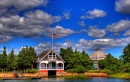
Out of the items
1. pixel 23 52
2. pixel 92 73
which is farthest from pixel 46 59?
pixel 92 73

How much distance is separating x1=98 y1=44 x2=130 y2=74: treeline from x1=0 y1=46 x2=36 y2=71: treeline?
27.0 meters

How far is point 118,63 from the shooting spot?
9019 cm

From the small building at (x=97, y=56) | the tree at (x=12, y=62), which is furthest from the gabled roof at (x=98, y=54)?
the tree at (x=12, y=62)

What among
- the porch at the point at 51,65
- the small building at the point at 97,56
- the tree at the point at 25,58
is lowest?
the porch at the point at 51,65

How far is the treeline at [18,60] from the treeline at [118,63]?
27.0m

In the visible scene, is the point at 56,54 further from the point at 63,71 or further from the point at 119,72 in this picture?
the point at 119,72

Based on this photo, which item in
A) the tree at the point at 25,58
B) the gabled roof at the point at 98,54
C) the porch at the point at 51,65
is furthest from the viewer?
the gabled roof at the point at 98,54

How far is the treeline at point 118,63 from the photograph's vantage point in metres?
87.0

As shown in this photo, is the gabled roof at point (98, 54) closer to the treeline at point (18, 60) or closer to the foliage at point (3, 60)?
the treeline at point (18, 60)

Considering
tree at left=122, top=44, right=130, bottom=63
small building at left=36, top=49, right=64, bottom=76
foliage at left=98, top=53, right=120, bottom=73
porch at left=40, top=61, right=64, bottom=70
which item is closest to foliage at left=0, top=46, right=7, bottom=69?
small building at left=36, top=49, right=64, bottom=76

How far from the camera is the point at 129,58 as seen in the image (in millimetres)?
93375

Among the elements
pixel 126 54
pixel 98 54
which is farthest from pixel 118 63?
pixel 98 54

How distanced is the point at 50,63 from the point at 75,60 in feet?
31.9

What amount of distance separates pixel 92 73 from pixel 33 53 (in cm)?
2122
